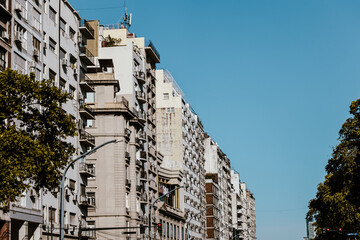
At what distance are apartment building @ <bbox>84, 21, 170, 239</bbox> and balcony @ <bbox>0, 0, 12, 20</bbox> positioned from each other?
21.5 m

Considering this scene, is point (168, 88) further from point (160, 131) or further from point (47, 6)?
point (47, 6)

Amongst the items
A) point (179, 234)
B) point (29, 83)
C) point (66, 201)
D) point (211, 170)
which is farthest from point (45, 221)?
point (211, 170)

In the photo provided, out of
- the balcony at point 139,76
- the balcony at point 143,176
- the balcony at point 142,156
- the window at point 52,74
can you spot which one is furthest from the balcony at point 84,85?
the balcony at point 143,176

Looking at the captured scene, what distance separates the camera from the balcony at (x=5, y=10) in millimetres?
43134

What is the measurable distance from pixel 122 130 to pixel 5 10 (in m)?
30.7

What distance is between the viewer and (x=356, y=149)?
2261 inches

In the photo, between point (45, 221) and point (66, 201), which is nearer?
point (45, 221)

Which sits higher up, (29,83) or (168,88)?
(168,88)

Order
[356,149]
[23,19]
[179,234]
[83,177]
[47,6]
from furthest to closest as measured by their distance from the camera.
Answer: [179,234]
[83,177]
[356,149]
[47,6]
[23,19]

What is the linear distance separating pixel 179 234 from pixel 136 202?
30.7 m

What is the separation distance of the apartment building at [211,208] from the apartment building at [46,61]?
76.1m

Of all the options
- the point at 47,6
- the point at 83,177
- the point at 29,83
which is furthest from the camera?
the point at 83,177

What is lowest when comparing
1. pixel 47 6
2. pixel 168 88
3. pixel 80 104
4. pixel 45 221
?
pixel 45 221

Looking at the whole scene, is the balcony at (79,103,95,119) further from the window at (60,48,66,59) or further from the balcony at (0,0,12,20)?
the balcony at (0,0,12,20)
